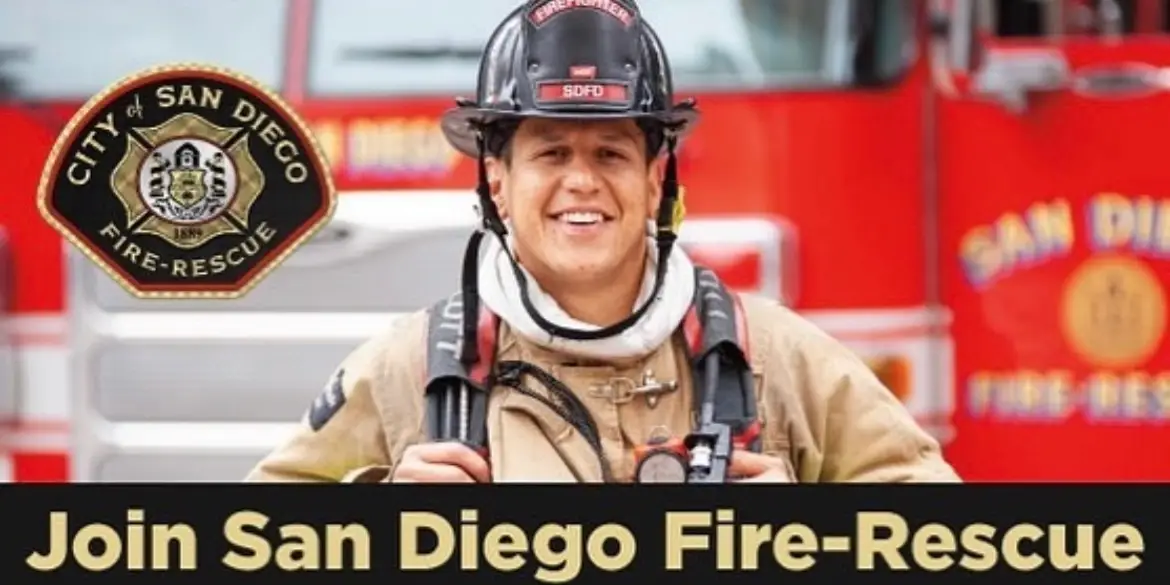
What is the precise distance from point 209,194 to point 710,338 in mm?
712

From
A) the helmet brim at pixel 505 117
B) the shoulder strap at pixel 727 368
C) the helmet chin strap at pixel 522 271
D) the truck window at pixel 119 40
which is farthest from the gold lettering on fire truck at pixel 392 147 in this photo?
the shoulder strap at pixel 727 368

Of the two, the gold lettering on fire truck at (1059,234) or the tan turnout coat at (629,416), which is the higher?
the gold lettering on fire truck at (1059,234)

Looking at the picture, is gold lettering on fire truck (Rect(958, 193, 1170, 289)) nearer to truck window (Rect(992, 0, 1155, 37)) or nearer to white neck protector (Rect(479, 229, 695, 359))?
truck window (Rect(992, 0, 1155, 37))

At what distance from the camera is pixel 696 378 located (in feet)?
9.79

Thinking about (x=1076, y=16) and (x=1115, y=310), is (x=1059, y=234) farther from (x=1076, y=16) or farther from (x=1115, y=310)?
(x=1076, y=16)

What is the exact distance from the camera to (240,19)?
3.76m

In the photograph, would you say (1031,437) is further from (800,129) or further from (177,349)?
(177,349)

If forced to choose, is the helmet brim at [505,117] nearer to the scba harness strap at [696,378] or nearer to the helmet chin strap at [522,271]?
the helmet chin strap at [522,271]

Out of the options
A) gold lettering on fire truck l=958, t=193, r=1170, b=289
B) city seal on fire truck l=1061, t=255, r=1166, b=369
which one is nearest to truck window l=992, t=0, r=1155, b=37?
gold lettering on fire truck l=958, t=193, r=1170, b=289

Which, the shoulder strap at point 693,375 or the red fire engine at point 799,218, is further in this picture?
the red fire engine at point 799,218

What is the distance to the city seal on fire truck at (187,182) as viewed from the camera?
322 cm

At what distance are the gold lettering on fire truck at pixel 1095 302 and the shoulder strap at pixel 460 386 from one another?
140 centimetres

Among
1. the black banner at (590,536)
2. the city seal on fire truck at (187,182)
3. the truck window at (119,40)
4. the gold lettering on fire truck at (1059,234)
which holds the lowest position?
the black banner at (590,536)

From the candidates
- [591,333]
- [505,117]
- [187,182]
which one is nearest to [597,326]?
[591,333]
